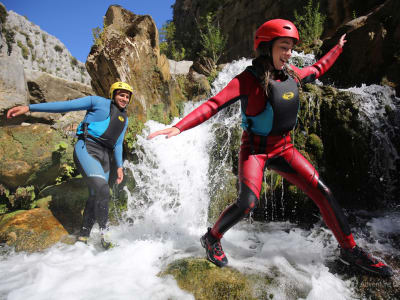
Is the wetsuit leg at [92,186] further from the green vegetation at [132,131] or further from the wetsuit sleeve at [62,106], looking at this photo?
the green vegetation at [132,131]

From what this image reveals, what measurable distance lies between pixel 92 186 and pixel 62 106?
3.73 feet

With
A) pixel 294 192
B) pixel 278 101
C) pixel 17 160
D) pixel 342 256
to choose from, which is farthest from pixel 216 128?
pixel 17 160

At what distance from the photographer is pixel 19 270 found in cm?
274

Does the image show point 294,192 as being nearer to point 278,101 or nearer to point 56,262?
point 278,101

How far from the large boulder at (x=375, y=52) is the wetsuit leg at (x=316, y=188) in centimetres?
403

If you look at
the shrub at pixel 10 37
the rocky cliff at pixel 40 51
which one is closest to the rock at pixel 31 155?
the rocky cliff at pixel 40 51

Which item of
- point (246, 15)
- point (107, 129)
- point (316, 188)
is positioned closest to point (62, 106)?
point (107, 129)

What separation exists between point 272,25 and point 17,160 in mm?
5187

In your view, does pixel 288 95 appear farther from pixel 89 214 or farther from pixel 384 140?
pixel 384 140

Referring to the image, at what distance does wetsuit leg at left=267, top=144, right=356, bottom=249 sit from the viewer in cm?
219

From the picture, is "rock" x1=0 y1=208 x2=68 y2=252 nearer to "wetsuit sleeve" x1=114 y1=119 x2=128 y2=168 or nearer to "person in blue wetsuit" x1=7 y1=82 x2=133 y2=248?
"person in blue wetsuit" x1=7 y1=82 x2=133 y2=248

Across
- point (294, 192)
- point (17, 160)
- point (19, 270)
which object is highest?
point (17, 160)

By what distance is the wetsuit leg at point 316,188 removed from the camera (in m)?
2.19

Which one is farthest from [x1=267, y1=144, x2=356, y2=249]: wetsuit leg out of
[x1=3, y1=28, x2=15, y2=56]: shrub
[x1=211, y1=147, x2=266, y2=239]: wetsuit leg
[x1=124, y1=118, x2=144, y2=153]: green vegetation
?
[x1=3, y1=28, x2=15, y2=56]: shrub
